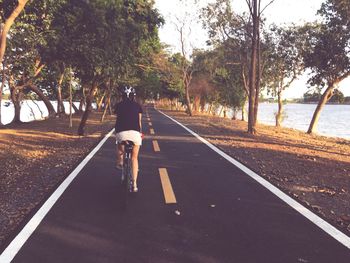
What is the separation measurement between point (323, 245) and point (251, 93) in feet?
48.9

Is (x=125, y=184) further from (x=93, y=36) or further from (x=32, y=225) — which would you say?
(x=93, y=36)

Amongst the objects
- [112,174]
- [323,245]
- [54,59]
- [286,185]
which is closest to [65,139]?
[54,59]

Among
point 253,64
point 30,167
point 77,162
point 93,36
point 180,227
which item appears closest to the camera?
point 180,227

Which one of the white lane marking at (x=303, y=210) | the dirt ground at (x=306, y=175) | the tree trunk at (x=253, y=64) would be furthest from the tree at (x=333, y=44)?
the white lane marking at (x=303, y=210)

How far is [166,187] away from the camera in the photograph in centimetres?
750

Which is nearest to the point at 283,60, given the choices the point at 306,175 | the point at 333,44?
the point at 333,44

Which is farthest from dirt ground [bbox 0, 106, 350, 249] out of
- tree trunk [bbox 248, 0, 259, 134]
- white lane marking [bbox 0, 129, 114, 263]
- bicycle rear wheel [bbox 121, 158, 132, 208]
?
tree trunk [bbox 248, 0, 259, 134]

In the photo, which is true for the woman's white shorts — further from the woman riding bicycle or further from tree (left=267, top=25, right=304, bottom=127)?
tree (left=267, top=25, right=304, bottom=127)

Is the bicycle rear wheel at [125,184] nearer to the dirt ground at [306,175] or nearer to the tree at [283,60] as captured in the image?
the dirt ground at [306,175]

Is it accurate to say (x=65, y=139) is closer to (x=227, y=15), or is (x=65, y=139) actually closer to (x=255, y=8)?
(x=255, y=8)

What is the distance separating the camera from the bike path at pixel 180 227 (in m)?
4.36

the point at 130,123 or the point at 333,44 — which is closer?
the point at 130,123

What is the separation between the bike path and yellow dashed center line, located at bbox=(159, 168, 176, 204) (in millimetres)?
106

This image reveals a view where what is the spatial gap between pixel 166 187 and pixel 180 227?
228 cm
